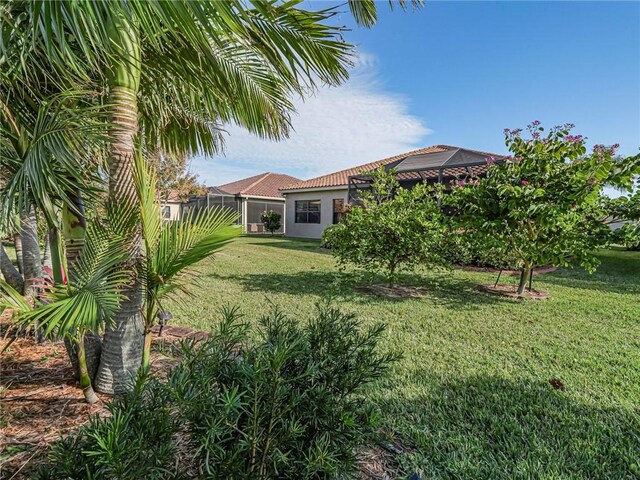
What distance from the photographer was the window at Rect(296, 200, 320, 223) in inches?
886

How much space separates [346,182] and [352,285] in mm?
13533

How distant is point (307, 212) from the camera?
76.0ft

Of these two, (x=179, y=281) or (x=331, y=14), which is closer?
(x=179, y=281)

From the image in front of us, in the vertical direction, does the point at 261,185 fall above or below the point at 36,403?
above

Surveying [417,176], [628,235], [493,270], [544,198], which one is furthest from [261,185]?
[628,235]

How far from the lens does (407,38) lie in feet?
23.3

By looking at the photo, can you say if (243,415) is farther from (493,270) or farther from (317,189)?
(317,189)

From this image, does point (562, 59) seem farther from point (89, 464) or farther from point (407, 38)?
point (89, 464)

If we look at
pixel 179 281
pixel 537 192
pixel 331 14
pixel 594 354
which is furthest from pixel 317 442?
pixel 537 192

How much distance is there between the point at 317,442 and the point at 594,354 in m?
4.44

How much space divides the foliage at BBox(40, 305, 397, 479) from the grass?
1.59ft

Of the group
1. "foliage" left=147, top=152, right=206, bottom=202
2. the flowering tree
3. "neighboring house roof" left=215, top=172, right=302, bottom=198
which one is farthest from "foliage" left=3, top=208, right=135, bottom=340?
"neighboring house roof" left=215, top=172, right=302, bottom=198

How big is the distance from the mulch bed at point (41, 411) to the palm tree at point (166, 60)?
0.30 metres

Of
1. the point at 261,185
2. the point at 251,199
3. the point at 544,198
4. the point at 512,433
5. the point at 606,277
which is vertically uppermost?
the point at 261,185
